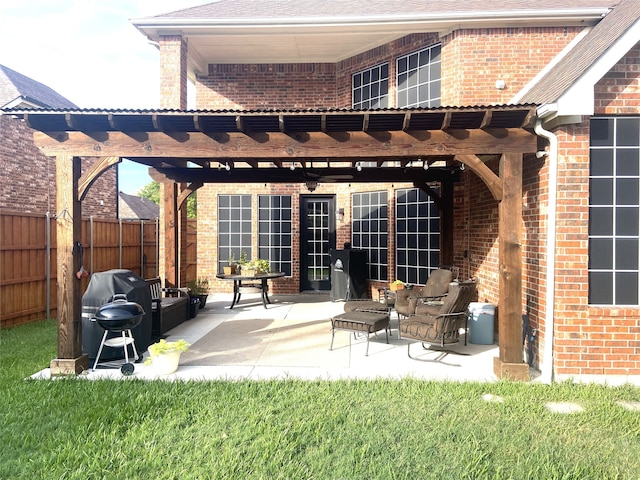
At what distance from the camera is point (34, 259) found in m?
7.91

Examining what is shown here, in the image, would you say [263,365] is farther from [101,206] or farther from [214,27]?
[101,206]

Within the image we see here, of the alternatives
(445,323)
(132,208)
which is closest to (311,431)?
(445,323)

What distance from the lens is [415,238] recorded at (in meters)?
9.45

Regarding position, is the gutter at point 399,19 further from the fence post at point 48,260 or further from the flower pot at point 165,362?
the flower pot at point 165,362

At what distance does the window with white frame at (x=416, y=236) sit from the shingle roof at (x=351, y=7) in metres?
3.85

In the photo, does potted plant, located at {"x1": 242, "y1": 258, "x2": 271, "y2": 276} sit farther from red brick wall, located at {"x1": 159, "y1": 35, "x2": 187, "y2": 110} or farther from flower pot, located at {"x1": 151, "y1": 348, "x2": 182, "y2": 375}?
flower pot, located at {"x1": 151, "y1": 348, "x2": 182, "y2": 375}

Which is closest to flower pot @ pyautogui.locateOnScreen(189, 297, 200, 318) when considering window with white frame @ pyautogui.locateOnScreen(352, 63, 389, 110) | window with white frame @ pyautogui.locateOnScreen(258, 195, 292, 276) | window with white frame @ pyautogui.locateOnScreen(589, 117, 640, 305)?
window with white frame @ pyautogui.locateOnScreen(258, 195, 292, 276)

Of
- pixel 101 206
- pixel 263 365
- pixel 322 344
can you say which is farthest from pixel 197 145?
pixel 101 206

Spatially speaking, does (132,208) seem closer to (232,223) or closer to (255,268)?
(232,223)

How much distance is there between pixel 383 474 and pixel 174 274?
678 centimetres

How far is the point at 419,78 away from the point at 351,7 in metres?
2.27

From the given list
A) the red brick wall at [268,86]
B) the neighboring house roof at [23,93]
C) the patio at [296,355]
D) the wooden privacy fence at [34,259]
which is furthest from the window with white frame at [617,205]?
the neighboring house roof at [23,93]

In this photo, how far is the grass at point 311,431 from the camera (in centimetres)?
292

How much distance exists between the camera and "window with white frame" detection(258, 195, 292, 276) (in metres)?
11.3
